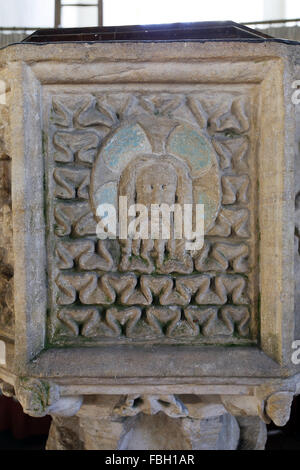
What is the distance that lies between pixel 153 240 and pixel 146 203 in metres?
0.13

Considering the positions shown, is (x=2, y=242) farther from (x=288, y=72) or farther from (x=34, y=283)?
(x=288, y=72)

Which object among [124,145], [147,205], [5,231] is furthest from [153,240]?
[5,231]

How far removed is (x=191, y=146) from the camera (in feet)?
4.42

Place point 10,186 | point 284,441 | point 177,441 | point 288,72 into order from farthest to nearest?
point 284,441, point 177,441, point 10,186, point 288,72

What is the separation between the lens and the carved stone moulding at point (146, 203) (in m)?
1.30

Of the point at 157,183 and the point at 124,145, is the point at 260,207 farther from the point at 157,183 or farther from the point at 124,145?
the point at 124,145

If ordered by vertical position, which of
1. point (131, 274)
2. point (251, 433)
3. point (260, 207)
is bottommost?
point (251, 433)

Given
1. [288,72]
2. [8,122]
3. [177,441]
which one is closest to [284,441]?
[177,441]

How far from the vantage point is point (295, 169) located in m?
1.35

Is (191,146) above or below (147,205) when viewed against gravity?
above

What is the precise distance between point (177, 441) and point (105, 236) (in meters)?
0.93

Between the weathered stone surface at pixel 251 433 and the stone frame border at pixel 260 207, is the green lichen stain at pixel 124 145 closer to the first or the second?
the stone frame border at pixel 260 207

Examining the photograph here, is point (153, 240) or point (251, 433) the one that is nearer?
point (153, 240)

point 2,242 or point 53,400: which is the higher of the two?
point 2,242
